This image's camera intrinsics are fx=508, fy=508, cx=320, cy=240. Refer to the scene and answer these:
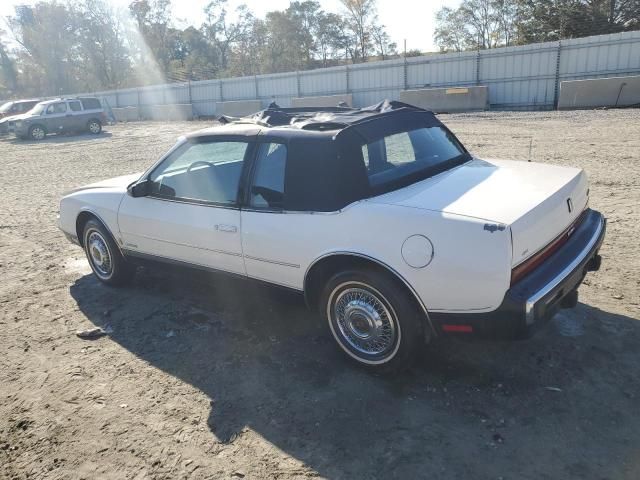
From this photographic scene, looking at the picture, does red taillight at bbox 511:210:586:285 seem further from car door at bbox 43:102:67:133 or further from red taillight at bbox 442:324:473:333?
car door at bbox 43:102:67:133

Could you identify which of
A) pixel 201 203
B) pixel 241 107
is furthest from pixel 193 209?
pixel 241 107

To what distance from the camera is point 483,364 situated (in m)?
3.37

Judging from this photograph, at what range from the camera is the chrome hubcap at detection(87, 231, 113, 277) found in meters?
5.09

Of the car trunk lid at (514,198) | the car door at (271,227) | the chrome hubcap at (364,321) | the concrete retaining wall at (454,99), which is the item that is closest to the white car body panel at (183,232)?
the car door at (271,227)

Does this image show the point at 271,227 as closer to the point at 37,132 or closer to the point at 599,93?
the point at 599,93

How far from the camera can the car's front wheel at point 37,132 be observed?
2344cm

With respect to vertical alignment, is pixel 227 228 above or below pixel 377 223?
below

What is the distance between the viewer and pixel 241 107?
30.5m

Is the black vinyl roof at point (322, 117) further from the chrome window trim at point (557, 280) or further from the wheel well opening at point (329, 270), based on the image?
the chrome window trim at point (557, 280)

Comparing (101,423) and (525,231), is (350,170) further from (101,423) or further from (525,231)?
(101,423)

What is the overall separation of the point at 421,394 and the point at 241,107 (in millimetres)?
29250

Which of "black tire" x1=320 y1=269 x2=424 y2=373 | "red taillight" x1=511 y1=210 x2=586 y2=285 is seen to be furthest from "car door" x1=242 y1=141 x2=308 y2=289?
"red taillight" x1=511 y1=210 x2=586 y2=285

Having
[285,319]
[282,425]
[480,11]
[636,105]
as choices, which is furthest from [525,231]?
[480,11]

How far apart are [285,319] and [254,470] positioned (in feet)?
5.48
